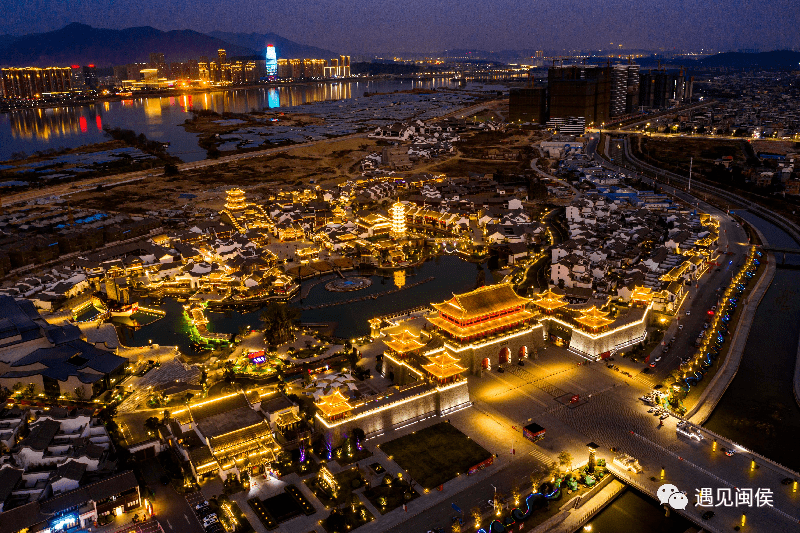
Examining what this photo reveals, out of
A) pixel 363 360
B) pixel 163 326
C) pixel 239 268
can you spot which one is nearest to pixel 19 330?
pixel 163 326

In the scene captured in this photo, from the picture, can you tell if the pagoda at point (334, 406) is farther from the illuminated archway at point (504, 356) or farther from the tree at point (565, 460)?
the illuminated archway at point (504, 356)

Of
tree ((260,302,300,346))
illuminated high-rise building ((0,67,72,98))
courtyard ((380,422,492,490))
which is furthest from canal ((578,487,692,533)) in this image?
illuminated high-rise building ((0,67,72,98))

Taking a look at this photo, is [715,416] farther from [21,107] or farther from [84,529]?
[21,107]

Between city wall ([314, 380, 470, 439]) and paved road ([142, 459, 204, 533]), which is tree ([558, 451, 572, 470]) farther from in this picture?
paved road ([142, 459, 204, 533])

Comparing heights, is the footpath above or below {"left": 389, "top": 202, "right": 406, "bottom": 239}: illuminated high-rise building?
below

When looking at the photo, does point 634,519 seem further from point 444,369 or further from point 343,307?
point 343,307

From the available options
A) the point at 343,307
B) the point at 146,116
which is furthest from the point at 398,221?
the point at 146,116
